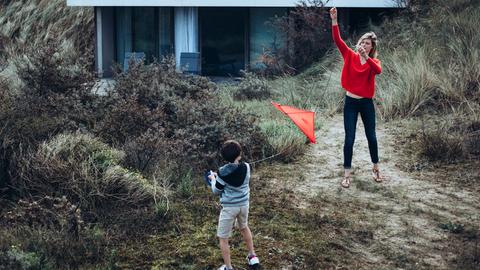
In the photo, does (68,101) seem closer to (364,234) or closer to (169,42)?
(364,234)

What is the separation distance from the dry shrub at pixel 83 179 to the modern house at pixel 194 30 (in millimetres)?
9170

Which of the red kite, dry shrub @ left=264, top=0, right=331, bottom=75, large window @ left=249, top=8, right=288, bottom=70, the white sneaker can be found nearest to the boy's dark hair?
the white sneaker

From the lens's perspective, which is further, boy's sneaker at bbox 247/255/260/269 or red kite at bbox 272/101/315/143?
red kite at bbox 272/101/315/143

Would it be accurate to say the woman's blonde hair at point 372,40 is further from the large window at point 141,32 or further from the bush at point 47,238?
the large window at point 141,32

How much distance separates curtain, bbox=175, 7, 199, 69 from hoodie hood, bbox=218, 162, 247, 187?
39.3 feet

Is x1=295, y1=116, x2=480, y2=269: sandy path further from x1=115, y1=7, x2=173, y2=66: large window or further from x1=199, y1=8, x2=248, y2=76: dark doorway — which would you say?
x1=115, y1=7, x2=173, y2=66: large window

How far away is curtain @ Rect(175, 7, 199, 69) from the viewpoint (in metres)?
17.6

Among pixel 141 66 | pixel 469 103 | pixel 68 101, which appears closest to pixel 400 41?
pixel 469 103

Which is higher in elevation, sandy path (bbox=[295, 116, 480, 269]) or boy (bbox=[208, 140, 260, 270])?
boy (bbox=[208, 140, 260, 270])

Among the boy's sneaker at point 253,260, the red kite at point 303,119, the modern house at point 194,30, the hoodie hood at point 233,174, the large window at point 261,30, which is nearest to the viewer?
the hoodie hood at point 233,174

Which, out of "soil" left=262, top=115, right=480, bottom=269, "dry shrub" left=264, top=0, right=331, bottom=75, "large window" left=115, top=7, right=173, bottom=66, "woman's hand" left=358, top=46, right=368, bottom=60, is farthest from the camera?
"large window" left=115, top=7, right=173, bottom=66

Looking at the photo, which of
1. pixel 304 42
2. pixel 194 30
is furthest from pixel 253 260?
pixel 194 30


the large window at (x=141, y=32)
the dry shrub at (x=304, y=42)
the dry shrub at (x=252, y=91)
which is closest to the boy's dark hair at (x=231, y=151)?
the dry shrub at (x=252, y=91)

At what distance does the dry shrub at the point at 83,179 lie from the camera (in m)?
7.51
